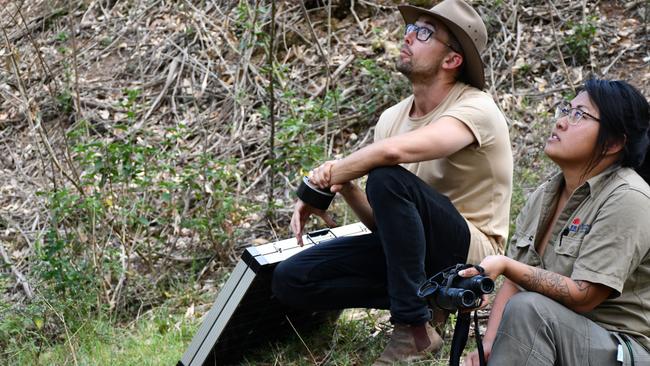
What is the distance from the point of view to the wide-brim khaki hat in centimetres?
398

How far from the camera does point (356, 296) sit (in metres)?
4.00

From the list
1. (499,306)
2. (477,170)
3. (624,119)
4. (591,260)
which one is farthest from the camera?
(477,170)

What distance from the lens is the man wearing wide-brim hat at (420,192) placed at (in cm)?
364

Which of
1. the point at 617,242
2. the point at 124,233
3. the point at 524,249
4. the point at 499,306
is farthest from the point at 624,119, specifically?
the point at 124,233

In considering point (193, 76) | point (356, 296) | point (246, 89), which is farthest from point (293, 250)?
point (193, 76)

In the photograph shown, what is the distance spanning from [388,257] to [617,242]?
1.07 metres

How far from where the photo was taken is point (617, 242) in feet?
9.23

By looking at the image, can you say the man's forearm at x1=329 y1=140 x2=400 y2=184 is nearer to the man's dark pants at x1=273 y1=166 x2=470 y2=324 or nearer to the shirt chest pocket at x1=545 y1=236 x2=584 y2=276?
the man's dark pants at x1=273 y1=166 x2=470 y2=324

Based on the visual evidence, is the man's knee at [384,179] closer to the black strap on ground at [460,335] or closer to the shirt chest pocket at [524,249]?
the shirt chest pocket at [524,249]

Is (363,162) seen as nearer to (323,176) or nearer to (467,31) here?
(323,176)

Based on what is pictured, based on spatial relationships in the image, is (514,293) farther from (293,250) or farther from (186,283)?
(186,283)

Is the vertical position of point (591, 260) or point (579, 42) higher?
point (591, 260)

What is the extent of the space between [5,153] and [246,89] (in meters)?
2.35

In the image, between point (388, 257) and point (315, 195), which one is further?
point (315, 195)
